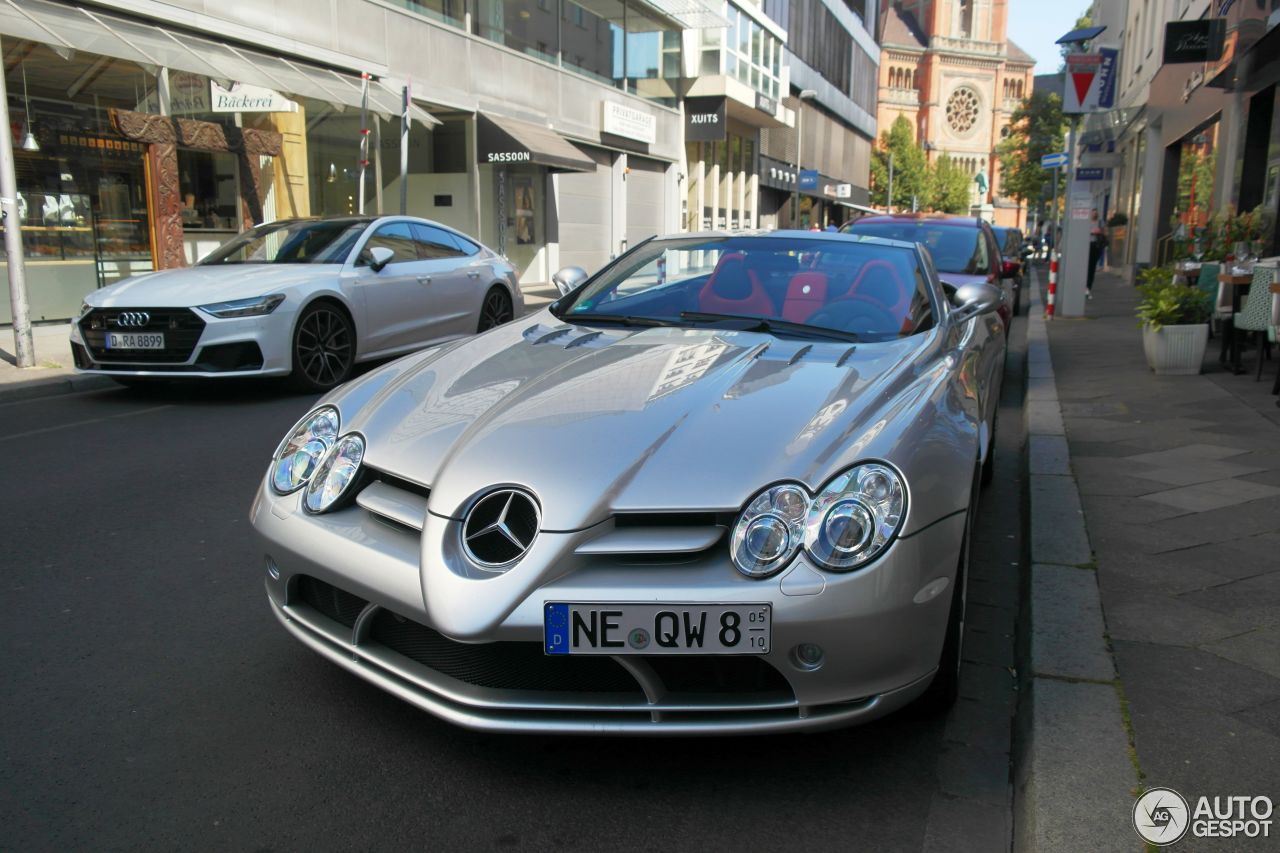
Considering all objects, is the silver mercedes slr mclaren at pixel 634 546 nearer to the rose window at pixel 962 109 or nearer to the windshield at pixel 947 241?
the windshield at pixel 947 241

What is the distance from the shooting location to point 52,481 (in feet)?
17.8

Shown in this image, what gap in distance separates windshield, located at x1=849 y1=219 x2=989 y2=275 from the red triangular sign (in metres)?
Result: 6.21

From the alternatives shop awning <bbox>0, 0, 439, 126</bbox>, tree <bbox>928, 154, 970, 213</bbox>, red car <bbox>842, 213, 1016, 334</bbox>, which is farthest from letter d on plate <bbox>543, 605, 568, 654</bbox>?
tree <bbox>928, 154, 970, 213</bbox>

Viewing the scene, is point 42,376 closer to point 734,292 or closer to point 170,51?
point 170,51

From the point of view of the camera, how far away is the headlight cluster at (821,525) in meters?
2.33

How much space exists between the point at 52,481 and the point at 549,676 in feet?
13.7

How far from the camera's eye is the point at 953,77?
120250 mm

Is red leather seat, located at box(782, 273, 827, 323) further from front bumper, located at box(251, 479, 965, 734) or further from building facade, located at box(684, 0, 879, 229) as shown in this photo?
building facade, located at box(684, 0, 879, 229)

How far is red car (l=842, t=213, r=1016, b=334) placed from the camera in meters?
9.56

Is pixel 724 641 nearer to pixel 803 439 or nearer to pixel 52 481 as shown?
pixel 803 439

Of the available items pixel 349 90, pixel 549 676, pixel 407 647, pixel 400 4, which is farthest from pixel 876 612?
pixel 400 4

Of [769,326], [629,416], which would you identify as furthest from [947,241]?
[629,416]

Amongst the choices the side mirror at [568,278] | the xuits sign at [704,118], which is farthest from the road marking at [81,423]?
the xuits sign at [704,118]

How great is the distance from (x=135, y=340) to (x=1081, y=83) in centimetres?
1317
